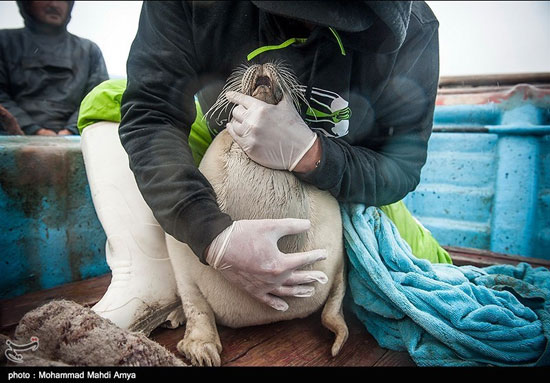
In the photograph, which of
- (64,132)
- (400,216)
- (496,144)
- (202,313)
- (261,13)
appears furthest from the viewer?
(496,144)

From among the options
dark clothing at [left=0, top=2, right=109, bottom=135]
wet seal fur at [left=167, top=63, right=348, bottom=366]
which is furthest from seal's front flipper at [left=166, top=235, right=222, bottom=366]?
dark clothing at [left=0, top=2, right=109, bottom=135]

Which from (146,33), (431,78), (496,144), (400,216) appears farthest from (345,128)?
(496,144)

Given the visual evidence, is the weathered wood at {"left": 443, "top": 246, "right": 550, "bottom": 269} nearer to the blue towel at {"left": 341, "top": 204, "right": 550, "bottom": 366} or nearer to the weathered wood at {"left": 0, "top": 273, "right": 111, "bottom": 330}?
the blue towel at {"left": 341, "top": 204, "right": 550, "bottom": 366}

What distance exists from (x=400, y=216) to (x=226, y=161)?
62 centimetres

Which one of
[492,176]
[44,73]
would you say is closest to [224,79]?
[44,73]

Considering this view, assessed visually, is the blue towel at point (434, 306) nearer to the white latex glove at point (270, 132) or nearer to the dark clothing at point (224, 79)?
the dark clothing at point (224, 79)

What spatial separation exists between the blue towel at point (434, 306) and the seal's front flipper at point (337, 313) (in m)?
0.04

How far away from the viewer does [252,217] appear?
83cm

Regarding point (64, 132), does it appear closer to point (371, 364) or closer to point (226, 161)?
point (226, 161)

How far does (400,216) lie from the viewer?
1.17m

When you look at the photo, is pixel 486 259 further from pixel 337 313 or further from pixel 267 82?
pixel 267 82

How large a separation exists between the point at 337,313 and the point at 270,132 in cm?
51

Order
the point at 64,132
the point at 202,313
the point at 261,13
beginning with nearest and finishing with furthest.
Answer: the point at 261,13 → the point at 202,313 → the point at 64,132

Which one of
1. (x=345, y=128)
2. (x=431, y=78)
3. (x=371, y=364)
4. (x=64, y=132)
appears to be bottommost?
(x=371, y=364)
